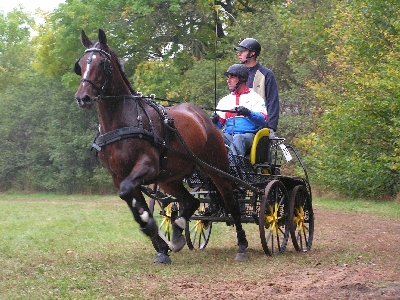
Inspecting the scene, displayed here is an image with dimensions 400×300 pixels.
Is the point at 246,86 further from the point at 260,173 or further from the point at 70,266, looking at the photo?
the point at 70,266

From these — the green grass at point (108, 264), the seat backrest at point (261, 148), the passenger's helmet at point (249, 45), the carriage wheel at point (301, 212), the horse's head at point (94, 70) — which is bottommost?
the green grass at point (108, 264)

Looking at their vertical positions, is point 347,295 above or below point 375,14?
below

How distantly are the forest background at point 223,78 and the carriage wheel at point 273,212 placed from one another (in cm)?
806

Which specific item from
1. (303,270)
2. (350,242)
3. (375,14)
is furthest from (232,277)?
(375,14)

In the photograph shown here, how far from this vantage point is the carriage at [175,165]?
7805 millimetres

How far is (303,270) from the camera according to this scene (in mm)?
8133

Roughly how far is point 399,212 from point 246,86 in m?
10.8

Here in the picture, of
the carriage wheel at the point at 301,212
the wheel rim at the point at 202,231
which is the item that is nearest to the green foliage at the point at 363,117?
the carriage wheel at the point at 301,212

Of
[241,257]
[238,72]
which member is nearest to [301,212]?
[241,257]

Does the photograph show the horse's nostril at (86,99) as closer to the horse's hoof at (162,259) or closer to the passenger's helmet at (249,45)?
the horse's hoof at (162,259)

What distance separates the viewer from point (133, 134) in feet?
25.7

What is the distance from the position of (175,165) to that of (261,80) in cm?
224

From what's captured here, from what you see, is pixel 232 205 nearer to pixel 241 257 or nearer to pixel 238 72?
pixel 241 257

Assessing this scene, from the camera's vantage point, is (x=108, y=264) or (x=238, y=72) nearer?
(x=108, y=264)
